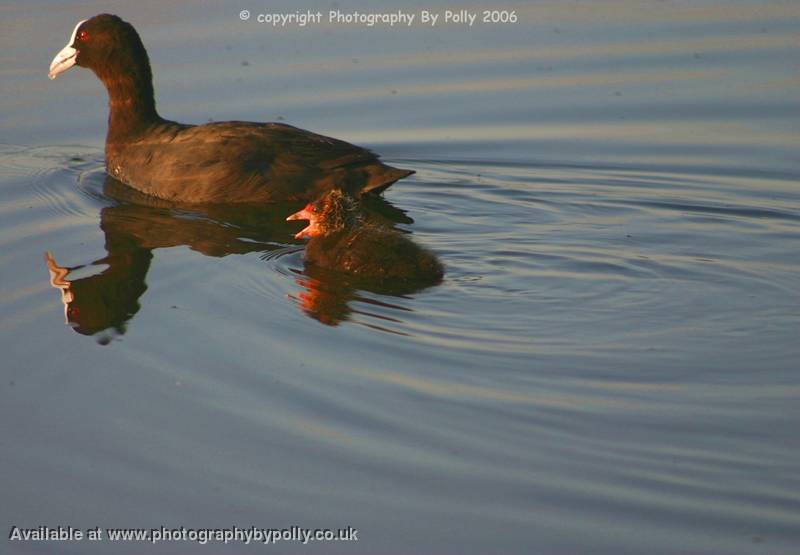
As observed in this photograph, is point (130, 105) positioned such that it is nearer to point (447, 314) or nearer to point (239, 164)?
point (239, 164)

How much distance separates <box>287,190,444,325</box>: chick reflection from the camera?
7684 millimetres

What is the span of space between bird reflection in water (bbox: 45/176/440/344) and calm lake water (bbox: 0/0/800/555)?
0.11 feet

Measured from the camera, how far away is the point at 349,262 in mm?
8094

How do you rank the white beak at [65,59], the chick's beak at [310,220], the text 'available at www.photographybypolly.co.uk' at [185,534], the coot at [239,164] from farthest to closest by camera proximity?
the white beak at [65,59]
the coot at [239,164]
the chick's beak at [310,220]
the text 'available at www.photographybypolly.co.uk' at [185,534]

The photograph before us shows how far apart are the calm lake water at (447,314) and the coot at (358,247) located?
179 mm

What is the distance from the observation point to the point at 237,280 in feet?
26.2

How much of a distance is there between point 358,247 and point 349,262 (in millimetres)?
A: 108

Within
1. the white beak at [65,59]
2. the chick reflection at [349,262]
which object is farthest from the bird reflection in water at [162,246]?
the white beak at [65,59]

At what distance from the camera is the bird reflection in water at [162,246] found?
300 inches

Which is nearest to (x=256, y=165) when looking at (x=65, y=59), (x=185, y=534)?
(x=65, y=59)

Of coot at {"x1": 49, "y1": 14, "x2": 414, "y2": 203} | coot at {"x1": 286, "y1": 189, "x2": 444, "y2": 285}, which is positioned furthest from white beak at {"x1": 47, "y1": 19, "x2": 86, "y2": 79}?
coot at {"x1": 286, "y1": 189, "x2": 444, "y2": 285}

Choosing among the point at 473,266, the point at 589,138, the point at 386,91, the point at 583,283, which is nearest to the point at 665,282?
the point at 583,283

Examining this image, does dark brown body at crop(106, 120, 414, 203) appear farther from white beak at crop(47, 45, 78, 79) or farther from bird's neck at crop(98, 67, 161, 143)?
white beak at crop(47, 45, 78, 79)

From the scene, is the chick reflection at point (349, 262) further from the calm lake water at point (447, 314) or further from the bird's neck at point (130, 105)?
the bird's neck at point (130, 105)
